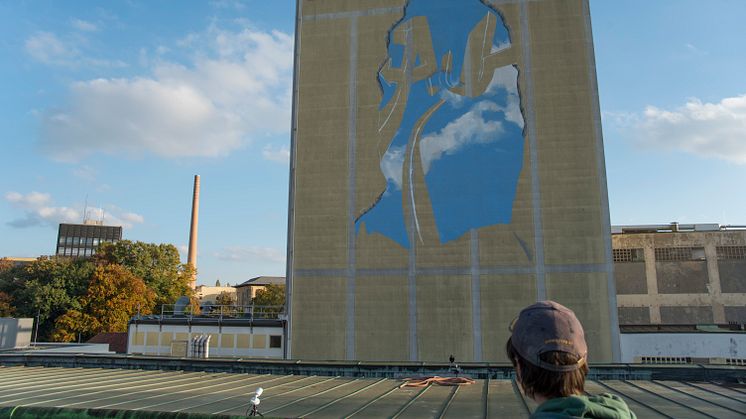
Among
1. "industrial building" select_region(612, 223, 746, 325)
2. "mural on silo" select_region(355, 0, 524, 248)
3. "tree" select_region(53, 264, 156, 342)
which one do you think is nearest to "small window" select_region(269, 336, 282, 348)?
"mural on silo" select_region(355, 0, 524, 248)

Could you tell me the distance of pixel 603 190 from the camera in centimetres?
2772

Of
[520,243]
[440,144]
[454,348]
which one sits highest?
[440,144]

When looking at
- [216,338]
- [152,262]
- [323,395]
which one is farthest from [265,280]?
[323,395]

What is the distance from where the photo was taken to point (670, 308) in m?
36.4

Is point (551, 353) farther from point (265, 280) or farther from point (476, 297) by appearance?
point (265, 280)

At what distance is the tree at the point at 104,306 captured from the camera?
48250mm

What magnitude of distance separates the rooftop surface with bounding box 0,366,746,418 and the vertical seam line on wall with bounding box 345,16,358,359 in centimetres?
1547

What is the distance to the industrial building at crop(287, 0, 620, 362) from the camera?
2781 cm

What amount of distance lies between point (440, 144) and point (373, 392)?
2061 cm

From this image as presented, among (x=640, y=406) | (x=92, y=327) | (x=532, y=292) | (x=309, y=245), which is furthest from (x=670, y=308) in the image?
(x=92, y=327)

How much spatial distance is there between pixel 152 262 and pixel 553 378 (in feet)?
200

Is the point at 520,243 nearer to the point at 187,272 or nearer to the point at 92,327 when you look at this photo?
the point at 92,327

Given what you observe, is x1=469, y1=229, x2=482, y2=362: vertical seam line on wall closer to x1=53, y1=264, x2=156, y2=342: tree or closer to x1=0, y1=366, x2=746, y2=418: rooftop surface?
x1=0, y1=366, x2=746, y2=418: rooftop surface

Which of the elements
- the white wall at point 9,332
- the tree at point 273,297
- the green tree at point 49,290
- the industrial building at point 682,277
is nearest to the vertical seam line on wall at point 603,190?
the industrial building at point 682,277
